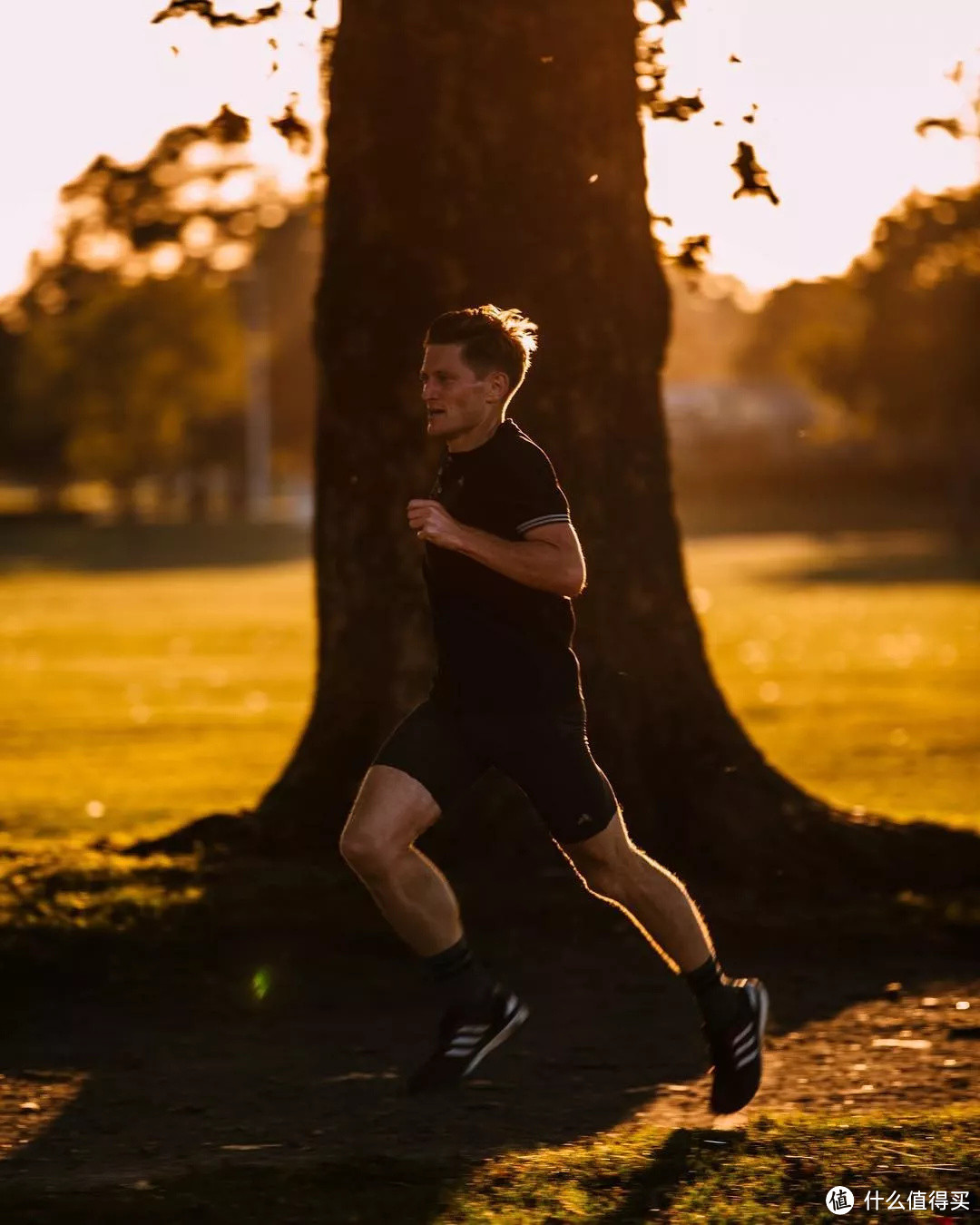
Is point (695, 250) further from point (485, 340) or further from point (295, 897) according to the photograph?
point (485, 340)

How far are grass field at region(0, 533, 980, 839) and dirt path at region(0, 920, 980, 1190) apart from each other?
308 centimetres

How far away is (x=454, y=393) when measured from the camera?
573cm

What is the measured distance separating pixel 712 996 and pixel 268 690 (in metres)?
15.7

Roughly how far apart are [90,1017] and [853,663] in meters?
17.1

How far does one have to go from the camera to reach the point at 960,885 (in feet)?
30.7

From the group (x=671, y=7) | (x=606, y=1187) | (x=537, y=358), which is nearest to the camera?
(x=606, y=1187)

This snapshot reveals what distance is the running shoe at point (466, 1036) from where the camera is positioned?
631 centimetres

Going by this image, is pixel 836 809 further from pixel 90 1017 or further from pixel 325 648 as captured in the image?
pixel 90 1017

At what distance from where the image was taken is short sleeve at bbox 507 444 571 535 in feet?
18.7

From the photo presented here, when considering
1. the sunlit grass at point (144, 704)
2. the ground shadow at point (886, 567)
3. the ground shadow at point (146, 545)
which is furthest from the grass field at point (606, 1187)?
the ground shadow at point (146, 545)

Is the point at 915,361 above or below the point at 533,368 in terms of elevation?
above

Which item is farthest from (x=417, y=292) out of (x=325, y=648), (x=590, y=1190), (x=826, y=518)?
(x=826, y=518)

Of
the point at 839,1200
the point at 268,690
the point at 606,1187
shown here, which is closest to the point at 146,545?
the point at 268,690

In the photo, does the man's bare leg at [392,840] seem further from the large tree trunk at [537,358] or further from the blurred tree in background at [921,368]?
the blurred tree in background at [921,368]
